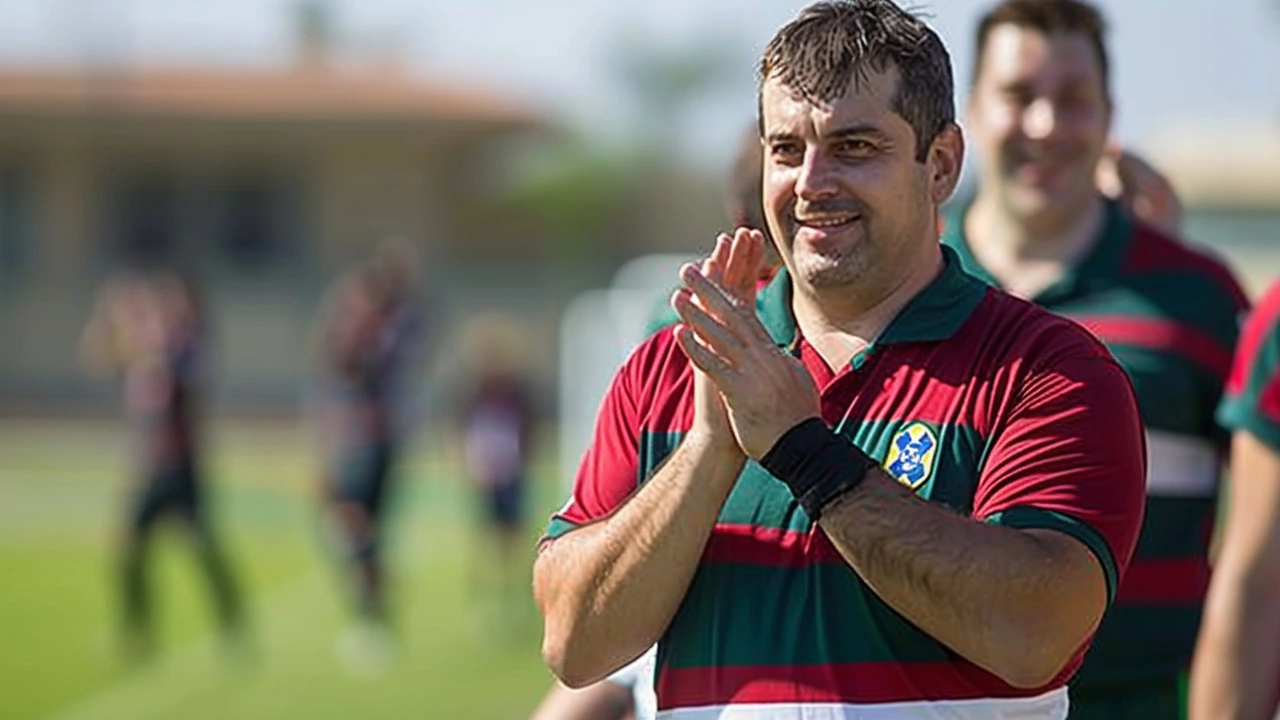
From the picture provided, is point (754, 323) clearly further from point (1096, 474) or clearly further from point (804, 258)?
point (1096, 474)

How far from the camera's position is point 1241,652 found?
4.38m

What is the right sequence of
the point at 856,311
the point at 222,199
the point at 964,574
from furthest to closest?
the point at 222,199 → the point at 856,311 → the point at 964,574

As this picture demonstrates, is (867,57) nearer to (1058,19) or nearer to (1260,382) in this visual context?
(1260,382)

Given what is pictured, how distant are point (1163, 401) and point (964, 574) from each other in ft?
5.76

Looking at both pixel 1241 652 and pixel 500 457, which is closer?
pixel 1241 652

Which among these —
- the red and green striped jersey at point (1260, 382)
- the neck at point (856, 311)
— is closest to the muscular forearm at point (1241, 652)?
the red and green striped jersey at point (1260, 382)

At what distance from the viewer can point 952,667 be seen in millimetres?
2996

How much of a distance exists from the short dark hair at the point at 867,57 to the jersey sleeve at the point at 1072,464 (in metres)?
0.34

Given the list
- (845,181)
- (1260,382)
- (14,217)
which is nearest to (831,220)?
(845,181)

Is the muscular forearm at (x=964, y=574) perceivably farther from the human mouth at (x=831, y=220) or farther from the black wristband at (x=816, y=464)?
the human mouth at (x=831, y=220)

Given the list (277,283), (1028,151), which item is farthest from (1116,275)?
(277,283)

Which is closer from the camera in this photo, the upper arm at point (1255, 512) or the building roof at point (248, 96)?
the upper arm at point (1255, 512)

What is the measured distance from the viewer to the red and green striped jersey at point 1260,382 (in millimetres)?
4285

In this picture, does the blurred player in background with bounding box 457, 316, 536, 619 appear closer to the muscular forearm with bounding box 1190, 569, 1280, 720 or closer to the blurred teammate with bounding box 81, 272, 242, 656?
the blurred teammate with bounding box 81, 272, 242, 656
